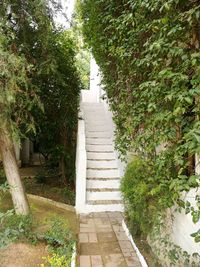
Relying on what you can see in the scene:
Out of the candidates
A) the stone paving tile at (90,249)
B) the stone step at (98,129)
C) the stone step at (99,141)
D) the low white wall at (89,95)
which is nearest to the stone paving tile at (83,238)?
the stone paving tile at (90,249)

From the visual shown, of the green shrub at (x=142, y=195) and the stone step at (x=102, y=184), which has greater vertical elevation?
the green shrub at (x=142, y=195)

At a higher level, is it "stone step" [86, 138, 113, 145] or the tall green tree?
the tall green tree

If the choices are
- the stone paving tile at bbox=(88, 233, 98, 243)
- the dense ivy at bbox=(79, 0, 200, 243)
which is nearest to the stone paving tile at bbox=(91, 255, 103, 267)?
the stone paving tile at bbox=(88, 233, 98, 243)

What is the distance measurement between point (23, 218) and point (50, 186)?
13.1 ft

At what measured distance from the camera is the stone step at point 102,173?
7366 millimetres

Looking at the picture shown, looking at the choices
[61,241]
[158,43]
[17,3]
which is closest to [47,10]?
[17,3]

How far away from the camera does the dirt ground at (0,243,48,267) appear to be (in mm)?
4109

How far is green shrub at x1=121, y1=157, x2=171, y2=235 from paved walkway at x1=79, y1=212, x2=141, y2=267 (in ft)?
1.32

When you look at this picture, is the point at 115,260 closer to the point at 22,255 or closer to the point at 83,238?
the point at 83,238

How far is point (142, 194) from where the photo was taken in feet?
13.7

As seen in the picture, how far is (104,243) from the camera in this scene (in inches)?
194

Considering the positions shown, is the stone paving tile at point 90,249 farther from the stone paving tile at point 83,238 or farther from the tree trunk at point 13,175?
the tree trunk at point 13,175

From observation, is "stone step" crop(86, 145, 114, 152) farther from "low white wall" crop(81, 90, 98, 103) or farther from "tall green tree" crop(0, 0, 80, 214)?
"low white wall" crop(81, 90, 98, 103)

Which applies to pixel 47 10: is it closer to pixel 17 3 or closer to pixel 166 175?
pixel 17 3
